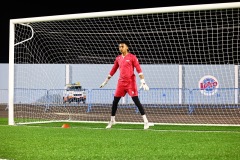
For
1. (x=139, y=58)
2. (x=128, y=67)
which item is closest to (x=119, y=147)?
(x=128, y=67)

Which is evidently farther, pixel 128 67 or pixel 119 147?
pixel 128 67

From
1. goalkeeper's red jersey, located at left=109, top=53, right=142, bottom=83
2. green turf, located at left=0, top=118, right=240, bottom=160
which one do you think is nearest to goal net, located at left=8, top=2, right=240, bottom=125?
goalkeeper's red jersey, located at left=109, top=53, right=142, bottom=83

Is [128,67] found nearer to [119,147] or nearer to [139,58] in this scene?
[119,147]

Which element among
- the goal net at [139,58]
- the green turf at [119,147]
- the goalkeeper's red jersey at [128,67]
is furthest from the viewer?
the goal net at [139,58]

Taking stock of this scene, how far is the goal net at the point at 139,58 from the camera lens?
12258 millimetres

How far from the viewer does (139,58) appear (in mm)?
19156

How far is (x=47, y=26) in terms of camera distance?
44.3ft

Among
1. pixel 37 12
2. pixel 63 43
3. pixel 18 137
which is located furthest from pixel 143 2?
pixel 18 137

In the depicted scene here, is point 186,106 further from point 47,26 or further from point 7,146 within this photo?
point 7,146

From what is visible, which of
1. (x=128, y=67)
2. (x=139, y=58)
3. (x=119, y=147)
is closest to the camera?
(x=119, y=147)

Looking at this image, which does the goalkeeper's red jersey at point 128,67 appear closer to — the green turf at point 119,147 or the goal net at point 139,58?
the goal net at point 139,58

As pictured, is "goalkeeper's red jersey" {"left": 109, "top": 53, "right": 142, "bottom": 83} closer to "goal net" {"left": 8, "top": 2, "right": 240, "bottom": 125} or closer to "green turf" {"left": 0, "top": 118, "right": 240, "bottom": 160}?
"goal net" {"left": 8, "top": 2, "right": 240, "bottom": 125}

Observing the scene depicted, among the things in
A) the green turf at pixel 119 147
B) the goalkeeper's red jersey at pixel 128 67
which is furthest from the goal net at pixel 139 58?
the green turf at pixel 119 147

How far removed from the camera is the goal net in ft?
40.2
